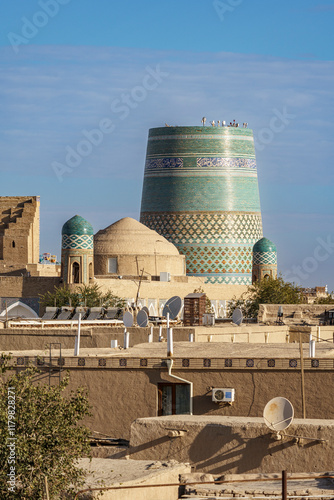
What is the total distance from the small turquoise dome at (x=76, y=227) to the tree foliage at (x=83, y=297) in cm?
147

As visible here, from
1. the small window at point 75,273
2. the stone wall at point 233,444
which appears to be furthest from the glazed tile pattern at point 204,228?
the stone wall at point 233,444

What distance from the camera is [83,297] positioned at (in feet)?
91.5

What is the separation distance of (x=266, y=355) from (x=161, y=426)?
77.7 inches

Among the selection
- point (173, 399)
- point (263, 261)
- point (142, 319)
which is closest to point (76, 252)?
point (263, 261)

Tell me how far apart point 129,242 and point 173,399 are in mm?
22617

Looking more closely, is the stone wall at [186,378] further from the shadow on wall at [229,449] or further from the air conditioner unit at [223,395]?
the shadow on wall at [229,449]

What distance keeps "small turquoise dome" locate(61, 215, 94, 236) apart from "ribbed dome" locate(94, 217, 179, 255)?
3.79 m

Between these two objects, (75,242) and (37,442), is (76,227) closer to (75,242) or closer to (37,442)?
(75,242)

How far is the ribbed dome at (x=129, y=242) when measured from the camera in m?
33.3

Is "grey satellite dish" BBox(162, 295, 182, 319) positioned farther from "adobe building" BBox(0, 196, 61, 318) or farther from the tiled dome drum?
"adobe building" BBox(0, 196, 61, 318)

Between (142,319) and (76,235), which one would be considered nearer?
(142,319)

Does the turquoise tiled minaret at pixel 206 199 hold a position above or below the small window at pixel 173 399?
above

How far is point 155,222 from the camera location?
38781mm

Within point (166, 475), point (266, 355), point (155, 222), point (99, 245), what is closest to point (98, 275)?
point (99, 245)
